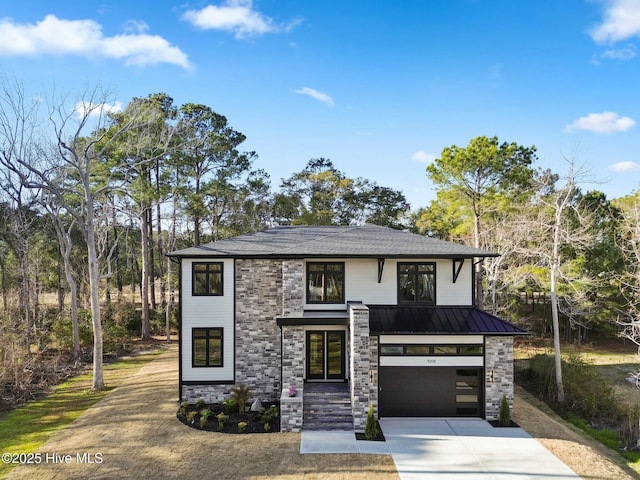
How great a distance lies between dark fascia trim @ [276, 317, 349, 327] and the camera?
40.5ft

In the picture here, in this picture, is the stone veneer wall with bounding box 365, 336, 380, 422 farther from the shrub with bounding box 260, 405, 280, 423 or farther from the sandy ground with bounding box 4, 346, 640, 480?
the shrub with bounding box 260, 405, 280, 423

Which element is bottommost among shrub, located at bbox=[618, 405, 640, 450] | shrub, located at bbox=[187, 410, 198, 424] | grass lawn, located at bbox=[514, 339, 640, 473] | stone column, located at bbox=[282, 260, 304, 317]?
grass lawn, located at bbox=[514, 339, 640, 473]

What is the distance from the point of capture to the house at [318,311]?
40.4 ft

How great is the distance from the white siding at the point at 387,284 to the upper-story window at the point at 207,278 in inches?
120

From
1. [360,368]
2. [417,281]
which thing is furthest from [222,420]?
[417,281]

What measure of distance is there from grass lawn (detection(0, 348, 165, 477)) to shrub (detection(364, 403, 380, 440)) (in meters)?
8.59

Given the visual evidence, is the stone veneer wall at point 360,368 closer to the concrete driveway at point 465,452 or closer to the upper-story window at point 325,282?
the concrete driveway at point 465,452

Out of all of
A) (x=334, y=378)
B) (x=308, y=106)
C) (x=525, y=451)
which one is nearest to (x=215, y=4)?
(x=308, y=106)

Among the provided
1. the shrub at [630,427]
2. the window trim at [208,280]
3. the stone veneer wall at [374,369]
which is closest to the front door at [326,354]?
the stone veneer wall at [374,369]

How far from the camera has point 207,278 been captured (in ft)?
44.9

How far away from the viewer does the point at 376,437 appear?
10.7 m

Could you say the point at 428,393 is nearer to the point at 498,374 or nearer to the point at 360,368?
the point at 498,374

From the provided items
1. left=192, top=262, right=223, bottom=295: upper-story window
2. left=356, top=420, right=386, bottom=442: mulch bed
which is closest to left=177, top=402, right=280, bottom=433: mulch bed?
left=356, top=420, right=386, bottom=442: mulch bed

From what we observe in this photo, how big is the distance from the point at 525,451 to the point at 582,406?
5.62m
